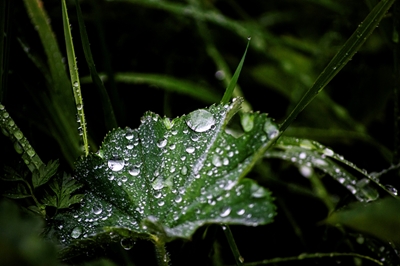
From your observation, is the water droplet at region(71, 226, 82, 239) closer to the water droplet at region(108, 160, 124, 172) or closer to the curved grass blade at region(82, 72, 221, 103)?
the water droplet at region(108, 160, 124, 172)

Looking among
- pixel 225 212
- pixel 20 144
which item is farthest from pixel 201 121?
pixel 20 144

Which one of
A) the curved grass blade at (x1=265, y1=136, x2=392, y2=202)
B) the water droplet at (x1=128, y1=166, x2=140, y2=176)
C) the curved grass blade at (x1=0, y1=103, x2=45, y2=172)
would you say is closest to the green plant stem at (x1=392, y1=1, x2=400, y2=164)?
the curved grass blade at (x1=265, y1=136, x2=392, y2=202)

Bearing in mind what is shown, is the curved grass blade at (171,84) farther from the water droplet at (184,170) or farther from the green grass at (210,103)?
the water droplet at (184,170)

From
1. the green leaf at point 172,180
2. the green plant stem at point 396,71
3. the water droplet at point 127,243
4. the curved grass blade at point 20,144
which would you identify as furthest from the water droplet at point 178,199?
the green plant stem at point 396,71

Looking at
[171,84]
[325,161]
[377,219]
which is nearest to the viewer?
[377,219]

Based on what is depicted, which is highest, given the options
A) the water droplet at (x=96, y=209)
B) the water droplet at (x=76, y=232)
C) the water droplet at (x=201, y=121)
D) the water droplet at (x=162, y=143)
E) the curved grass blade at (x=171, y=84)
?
the curved grass blade at (x=171, y=84)

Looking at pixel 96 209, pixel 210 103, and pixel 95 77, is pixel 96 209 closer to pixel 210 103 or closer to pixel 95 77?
pixel 95 77
